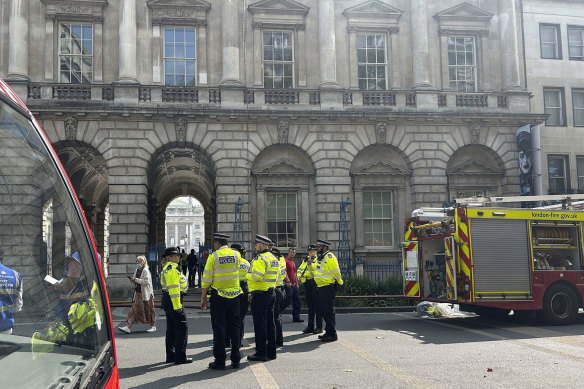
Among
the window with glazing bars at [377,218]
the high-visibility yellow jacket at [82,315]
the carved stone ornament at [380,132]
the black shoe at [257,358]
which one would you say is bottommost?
the black shoe at [257,358]

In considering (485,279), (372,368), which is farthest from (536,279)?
(372,368)

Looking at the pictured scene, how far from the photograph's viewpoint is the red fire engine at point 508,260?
1329cm

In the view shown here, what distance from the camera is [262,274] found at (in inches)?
371

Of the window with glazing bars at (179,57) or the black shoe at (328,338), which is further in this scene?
the window with glazing bars at (179,57)

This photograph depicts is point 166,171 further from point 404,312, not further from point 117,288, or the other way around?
point 404,312

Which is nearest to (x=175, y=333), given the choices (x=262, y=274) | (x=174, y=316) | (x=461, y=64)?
(x=174, y=316)

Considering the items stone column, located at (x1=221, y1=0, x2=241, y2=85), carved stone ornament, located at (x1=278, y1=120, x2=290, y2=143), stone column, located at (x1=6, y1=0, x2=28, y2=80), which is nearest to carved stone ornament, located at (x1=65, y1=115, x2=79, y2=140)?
stone column, located at (x1=6, y1=0, x2=28, y2=80)

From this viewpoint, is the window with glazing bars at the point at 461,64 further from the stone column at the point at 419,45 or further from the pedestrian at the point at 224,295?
the pedestrian at the point at 224,295

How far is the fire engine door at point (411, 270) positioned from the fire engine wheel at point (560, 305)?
3.05 meters

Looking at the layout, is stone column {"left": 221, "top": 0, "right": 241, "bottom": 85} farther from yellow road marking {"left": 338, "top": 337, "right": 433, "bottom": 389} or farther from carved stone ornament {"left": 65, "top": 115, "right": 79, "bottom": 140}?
yellow road marking {"left": 338, "top": 337, "right": 433, "bottom": 389}

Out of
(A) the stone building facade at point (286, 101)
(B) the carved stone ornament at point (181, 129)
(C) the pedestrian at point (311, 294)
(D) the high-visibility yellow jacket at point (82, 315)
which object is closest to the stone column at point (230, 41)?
(A) the stone building facade at point (286, 101)

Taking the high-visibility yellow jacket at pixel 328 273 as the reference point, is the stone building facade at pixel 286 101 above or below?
above

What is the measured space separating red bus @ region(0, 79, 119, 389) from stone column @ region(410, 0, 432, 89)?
76.5 feet

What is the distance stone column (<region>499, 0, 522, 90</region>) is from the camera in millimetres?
25484
